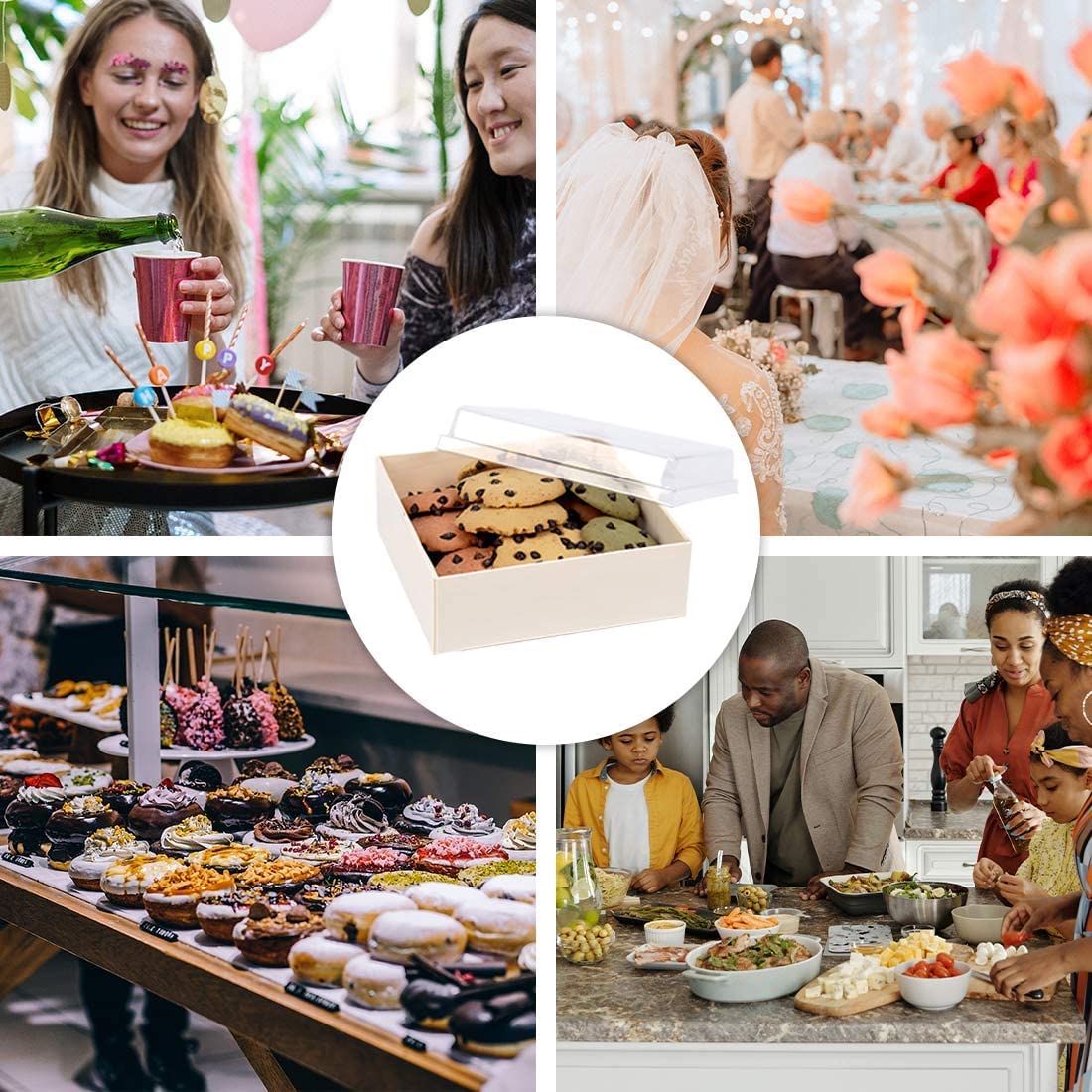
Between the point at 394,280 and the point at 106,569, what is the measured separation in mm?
452

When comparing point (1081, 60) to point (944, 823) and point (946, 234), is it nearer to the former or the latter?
point (946, 234)

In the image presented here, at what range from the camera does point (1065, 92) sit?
1311mm

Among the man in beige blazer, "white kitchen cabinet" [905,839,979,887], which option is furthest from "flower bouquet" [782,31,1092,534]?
"white kitchen cabinet" [905,839,979,887]

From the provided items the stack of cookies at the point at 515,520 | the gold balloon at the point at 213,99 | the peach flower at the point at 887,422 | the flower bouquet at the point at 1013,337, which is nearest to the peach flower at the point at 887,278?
the flower bouquet at the point at 1013,337

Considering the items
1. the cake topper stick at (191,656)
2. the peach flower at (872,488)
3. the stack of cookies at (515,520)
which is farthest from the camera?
the cake topper stick at (191,656)

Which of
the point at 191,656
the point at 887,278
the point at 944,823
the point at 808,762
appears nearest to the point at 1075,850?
the point at 944,823

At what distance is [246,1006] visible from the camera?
1357 millimetres

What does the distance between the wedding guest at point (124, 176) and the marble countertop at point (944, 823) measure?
0.91 meters

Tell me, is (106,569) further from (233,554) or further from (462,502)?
(462,502)

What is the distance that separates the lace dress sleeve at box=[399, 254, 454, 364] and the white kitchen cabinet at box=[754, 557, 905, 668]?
0.43 m

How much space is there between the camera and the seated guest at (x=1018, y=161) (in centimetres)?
131

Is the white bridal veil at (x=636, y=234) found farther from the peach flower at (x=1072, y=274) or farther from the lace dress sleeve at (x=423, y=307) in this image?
the peach flower at (x=1072, y=274)

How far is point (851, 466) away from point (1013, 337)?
0.67ft

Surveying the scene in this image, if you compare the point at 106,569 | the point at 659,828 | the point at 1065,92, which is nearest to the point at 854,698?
the point at 659,828
